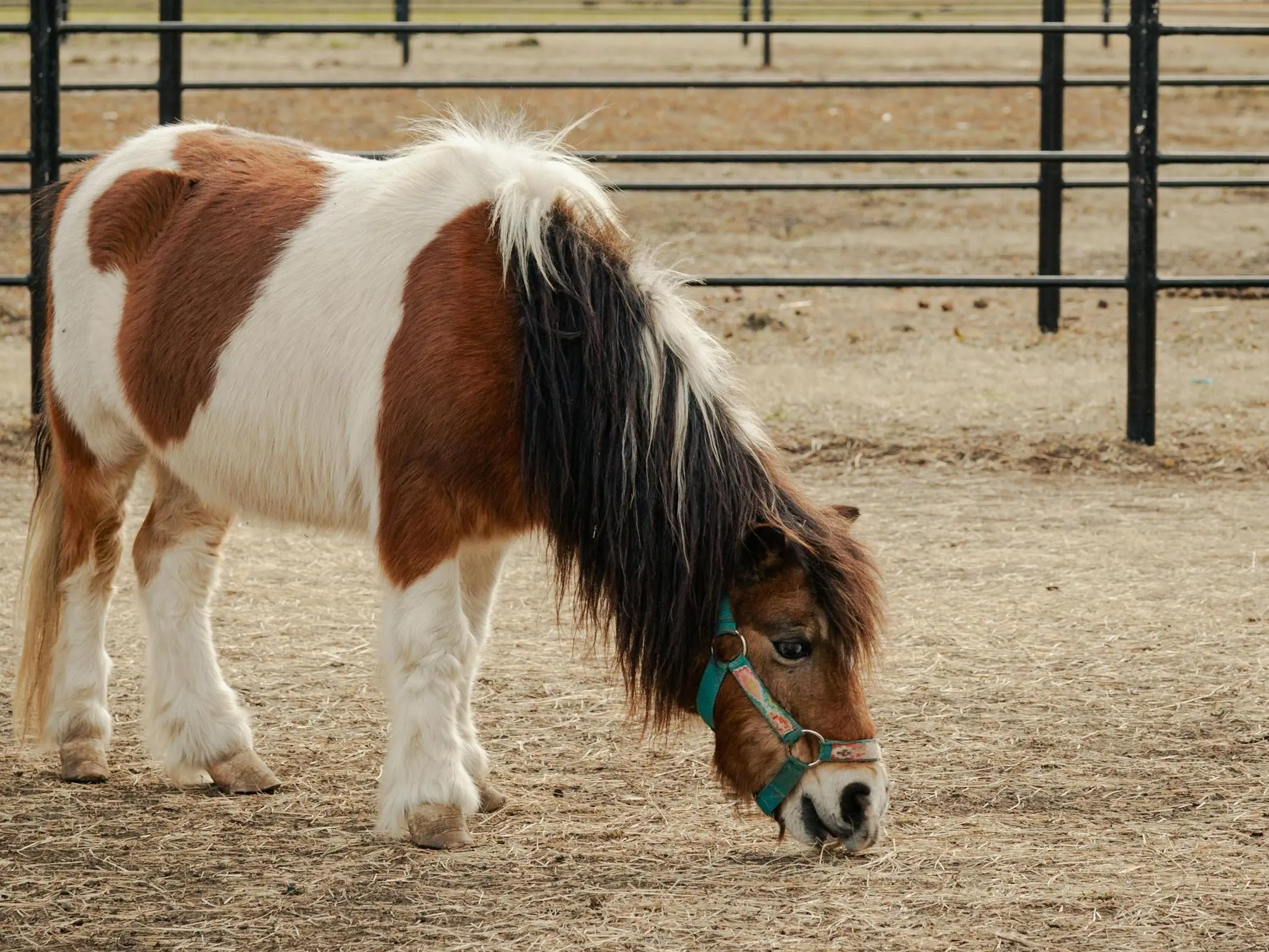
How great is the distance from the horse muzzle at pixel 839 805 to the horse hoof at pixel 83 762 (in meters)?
1.61

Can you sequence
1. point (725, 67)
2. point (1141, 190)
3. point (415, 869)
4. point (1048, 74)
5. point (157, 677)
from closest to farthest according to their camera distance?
point (415, 869), point (157, 677), point (1141, 190), point (1048, 74), point (725, 67)

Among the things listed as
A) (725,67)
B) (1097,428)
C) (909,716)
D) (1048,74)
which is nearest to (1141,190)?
(1097,428)

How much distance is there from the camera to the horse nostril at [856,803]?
281 cm

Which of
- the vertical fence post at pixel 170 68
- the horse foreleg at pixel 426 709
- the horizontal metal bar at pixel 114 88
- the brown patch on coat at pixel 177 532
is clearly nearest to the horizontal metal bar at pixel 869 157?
the vertical fence post at pixel 170 68

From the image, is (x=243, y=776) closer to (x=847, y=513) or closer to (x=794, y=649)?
(x=794, y=649)

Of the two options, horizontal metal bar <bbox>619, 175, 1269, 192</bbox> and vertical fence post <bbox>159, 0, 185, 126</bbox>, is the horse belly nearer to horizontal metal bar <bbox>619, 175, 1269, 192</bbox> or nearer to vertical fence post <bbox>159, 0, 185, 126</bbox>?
horizontal metal bar <bbox>619, 175, 1269, 192</bbox>

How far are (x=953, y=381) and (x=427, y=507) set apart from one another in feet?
16.6

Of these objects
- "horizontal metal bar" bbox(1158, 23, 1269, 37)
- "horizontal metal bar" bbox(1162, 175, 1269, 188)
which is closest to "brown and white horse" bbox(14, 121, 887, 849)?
"horizontal metal bar" bbox(1158, 23, 1269, 37)

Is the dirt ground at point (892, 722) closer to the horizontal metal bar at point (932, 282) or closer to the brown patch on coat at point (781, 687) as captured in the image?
the brown patch on coat at point (781, 687)

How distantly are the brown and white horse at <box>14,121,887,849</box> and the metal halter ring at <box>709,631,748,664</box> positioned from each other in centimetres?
1

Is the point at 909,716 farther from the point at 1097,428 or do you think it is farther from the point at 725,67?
the point at 725,67

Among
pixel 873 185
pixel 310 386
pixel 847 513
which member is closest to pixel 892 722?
pixel 847 513

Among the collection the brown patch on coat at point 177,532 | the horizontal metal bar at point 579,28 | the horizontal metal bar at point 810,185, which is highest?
the horizontal metal bar at point 579,28

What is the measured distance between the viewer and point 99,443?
3.69m
